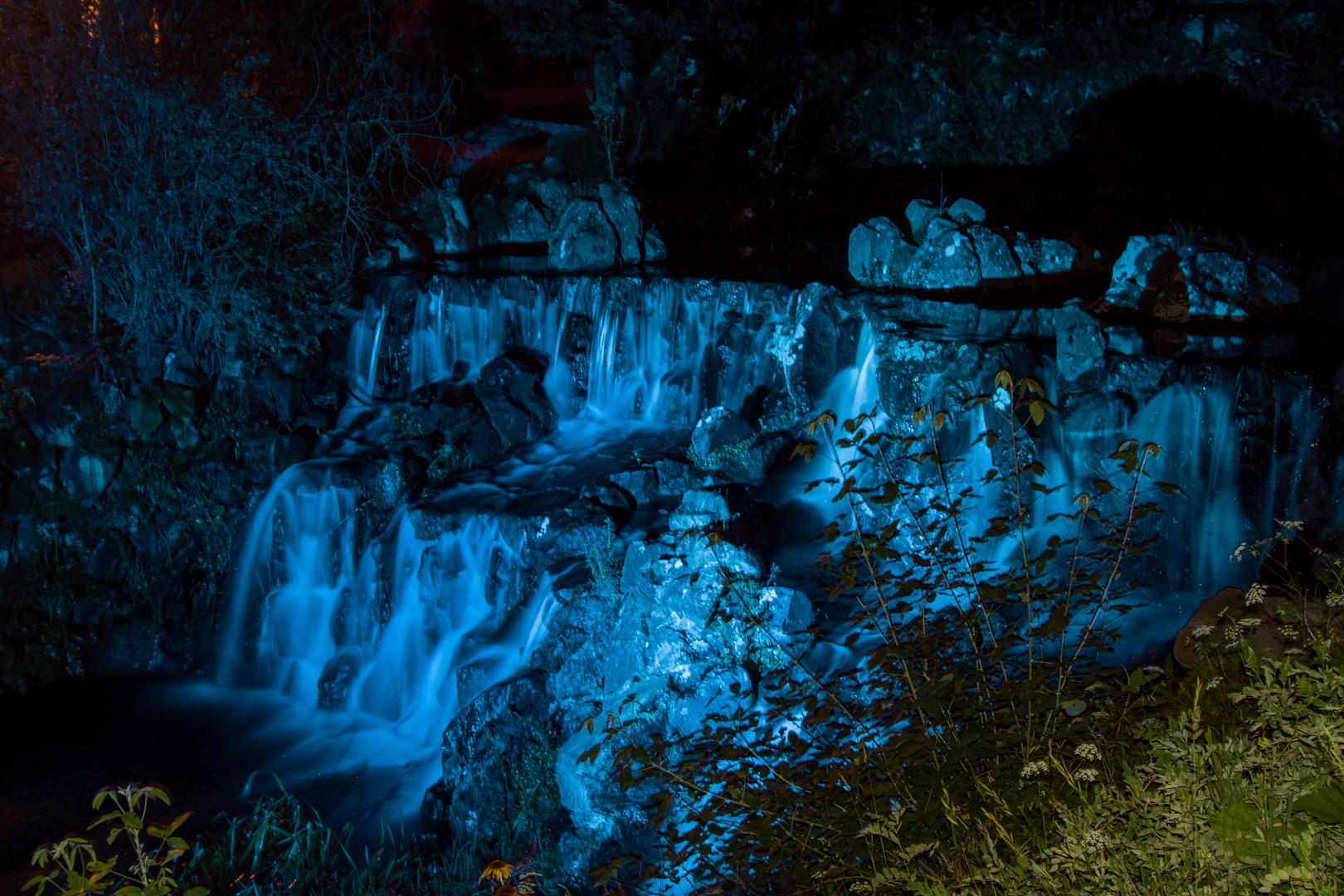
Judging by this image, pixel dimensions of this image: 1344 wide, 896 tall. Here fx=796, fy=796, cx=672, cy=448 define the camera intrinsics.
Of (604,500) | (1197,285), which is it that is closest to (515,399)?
(604,500)

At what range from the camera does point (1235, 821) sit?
192 centimetres

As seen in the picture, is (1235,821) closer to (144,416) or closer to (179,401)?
(179,401)

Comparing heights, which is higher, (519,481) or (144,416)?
(144,416)

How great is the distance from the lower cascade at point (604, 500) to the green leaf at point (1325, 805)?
1688 mm

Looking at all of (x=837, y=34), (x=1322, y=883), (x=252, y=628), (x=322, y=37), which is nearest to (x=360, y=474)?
(x=252, y=628)

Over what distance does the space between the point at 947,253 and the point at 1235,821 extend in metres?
6.59

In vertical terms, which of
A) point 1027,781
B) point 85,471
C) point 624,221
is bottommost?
point 85,471

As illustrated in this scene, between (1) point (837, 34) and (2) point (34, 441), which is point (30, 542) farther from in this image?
(1) point (837, 34)

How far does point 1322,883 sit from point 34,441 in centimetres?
1013

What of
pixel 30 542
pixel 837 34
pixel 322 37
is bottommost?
pixel 30 542

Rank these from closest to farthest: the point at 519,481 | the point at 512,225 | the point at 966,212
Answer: the point at 519,481
the point at 966,212
the point at 512,225

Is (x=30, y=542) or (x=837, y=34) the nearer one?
(x=30, y=542)

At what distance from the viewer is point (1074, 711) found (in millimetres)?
2531

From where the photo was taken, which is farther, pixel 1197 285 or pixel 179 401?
pixel 179 401
